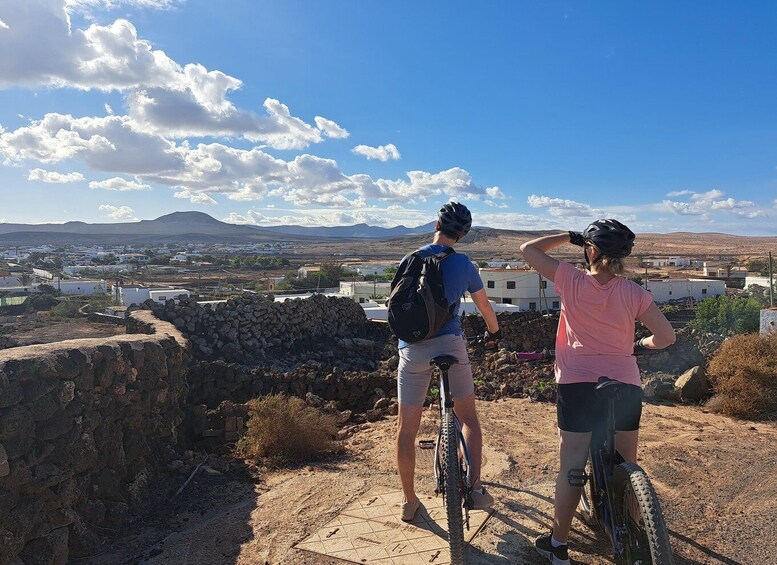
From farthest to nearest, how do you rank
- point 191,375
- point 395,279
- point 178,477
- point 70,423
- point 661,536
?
point 191,375, point 178,477, point 70,423, point 395,279, point 661,536

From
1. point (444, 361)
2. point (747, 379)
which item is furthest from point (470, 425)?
point (747, 379)

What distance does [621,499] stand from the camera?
9.24 ft

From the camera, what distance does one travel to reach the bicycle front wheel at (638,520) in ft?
8.16

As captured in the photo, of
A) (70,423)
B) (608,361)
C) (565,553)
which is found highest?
(608,361)

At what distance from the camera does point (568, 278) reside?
3062 millimetres

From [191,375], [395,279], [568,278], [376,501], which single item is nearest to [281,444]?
[376,501]

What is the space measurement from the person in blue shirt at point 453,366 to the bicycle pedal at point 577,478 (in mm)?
645

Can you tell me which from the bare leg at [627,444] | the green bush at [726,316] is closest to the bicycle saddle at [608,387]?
the bare leg at [627,444]

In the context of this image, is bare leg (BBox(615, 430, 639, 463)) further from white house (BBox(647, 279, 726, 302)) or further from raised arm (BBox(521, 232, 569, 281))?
white house (BBox(647, 279, 726, 302))

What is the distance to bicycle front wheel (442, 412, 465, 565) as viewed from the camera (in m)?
3.15

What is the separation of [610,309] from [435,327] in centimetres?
96

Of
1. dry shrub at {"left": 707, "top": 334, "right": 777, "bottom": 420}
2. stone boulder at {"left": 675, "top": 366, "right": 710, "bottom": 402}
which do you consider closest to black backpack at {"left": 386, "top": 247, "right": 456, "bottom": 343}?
dry shrub at {"left": 707, "top": 334, "right": 777, "bottom": 420}

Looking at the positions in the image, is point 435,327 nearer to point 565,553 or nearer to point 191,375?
point 565,553

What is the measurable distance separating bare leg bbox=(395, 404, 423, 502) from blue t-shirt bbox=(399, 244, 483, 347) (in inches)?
16.4
